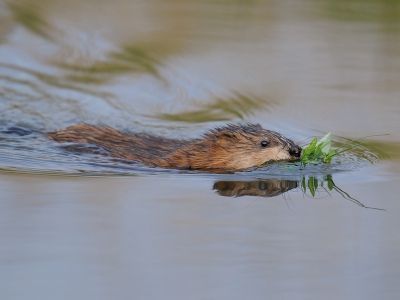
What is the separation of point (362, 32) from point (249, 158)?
19.0ft

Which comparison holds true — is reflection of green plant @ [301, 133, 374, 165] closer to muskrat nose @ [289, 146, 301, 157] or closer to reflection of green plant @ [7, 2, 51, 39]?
muskrat nose @ [289, 146, 301, 157]

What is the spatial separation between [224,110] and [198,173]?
2.87 m

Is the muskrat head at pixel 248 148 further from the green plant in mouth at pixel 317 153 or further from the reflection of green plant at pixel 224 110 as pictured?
the reflection of green plant at pixel 224 110

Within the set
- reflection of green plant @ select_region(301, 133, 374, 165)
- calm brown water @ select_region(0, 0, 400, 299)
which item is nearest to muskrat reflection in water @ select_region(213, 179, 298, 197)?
calm brown water @ select_region(0, 0, 400, 299)

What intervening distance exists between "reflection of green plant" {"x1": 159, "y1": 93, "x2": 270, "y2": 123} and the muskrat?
6.56ft

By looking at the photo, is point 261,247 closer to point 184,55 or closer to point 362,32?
point 184,55

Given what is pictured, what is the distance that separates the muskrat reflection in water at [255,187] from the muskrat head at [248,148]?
0.34 metres

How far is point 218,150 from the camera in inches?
234

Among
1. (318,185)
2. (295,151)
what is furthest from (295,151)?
(318,185)

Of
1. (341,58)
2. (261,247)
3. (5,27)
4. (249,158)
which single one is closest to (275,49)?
(341,58)

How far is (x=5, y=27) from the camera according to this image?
10.7m

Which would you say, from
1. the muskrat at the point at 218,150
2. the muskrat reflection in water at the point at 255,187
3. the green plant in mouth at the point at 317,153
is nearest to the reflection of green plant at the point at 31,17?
the muskrat at the point at 218,150

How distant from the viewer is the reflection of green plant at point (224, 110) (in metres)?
8.29

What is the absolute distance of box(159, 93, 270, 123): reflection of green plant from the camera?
8289 millimetres
